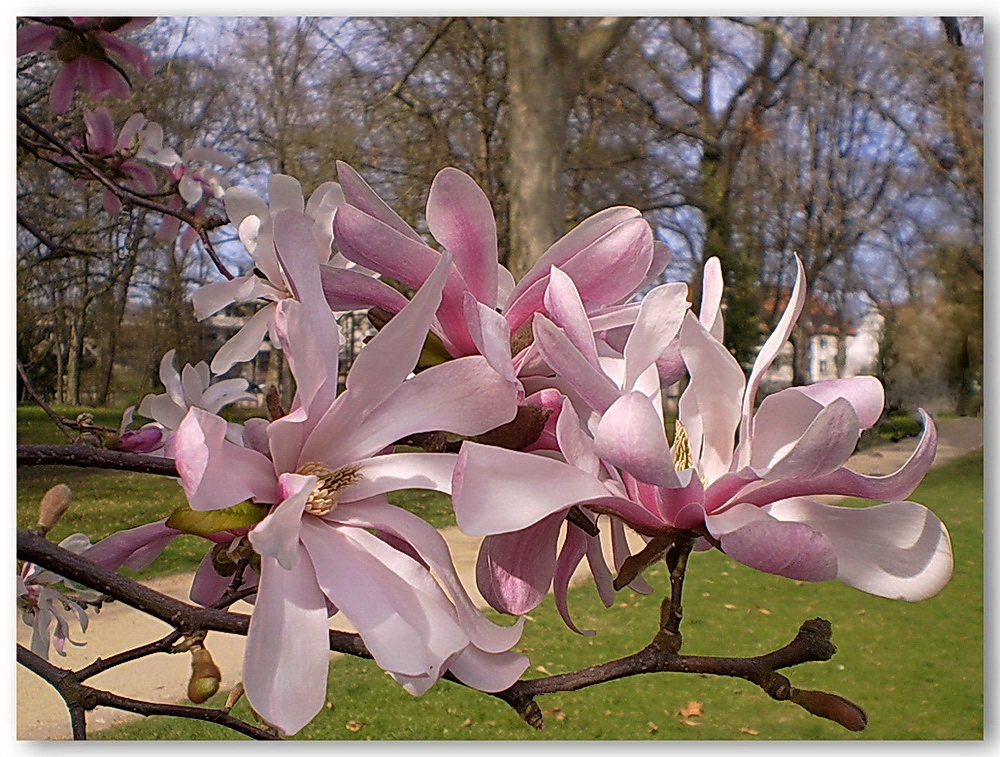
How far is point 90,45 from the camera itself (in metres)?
0.62

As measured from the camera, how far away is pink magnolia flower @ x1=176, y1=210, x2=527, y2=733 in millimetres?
208

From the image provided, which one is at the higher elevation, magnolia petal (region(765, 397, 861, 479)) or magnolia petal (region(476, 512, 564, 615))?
magnolia petal (region(765, 397, 861, 479))

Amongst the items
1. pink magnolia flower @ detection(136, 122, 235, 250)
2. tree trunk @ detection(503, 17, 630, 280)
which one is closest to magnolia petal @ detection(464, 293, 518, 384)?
pink magnolia flower @ detection(136, 122, 235, 250)

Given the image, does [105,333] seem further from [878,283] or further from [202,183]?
[878,283]

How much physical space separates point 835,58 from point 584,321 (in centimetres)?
276

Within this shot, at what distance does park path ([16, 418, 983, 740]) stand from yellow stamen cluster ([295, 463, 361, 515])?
182 cm

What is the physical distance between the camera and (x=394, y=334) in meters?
0.23

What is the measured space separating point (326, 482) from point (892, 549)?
0.46ft

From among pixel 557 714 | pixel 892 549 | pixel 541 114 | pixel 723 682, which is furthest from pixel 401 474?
pixel 541 114

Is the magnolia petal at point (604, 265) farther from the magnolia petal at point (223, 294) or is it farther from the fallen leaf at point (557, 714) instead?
the fallen leaf at point (557, 714)

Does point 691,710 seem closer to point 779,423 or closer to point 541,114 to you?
point 541,114

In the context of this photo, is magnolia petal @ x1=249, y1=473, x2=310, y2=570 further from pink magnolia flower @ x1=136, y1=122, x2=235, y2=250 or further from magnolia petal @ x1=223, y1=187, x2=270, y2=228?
pink magnolia flower @ x1=136, y1=122, x2=235, y2=250

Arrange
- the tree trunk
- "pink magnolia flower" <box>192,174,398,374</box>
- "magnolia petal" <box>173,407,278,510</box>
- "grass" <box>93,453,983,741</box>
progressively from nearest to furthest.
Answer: "magnolia petal" <box>173,407,278,510</box> < "pink magnolia flower" <box>192,174,398,374</box> < "grass" <box>93,453,983,741</box> < the tree trunk

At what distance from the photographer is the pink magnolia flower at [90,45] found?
23.8 inches
